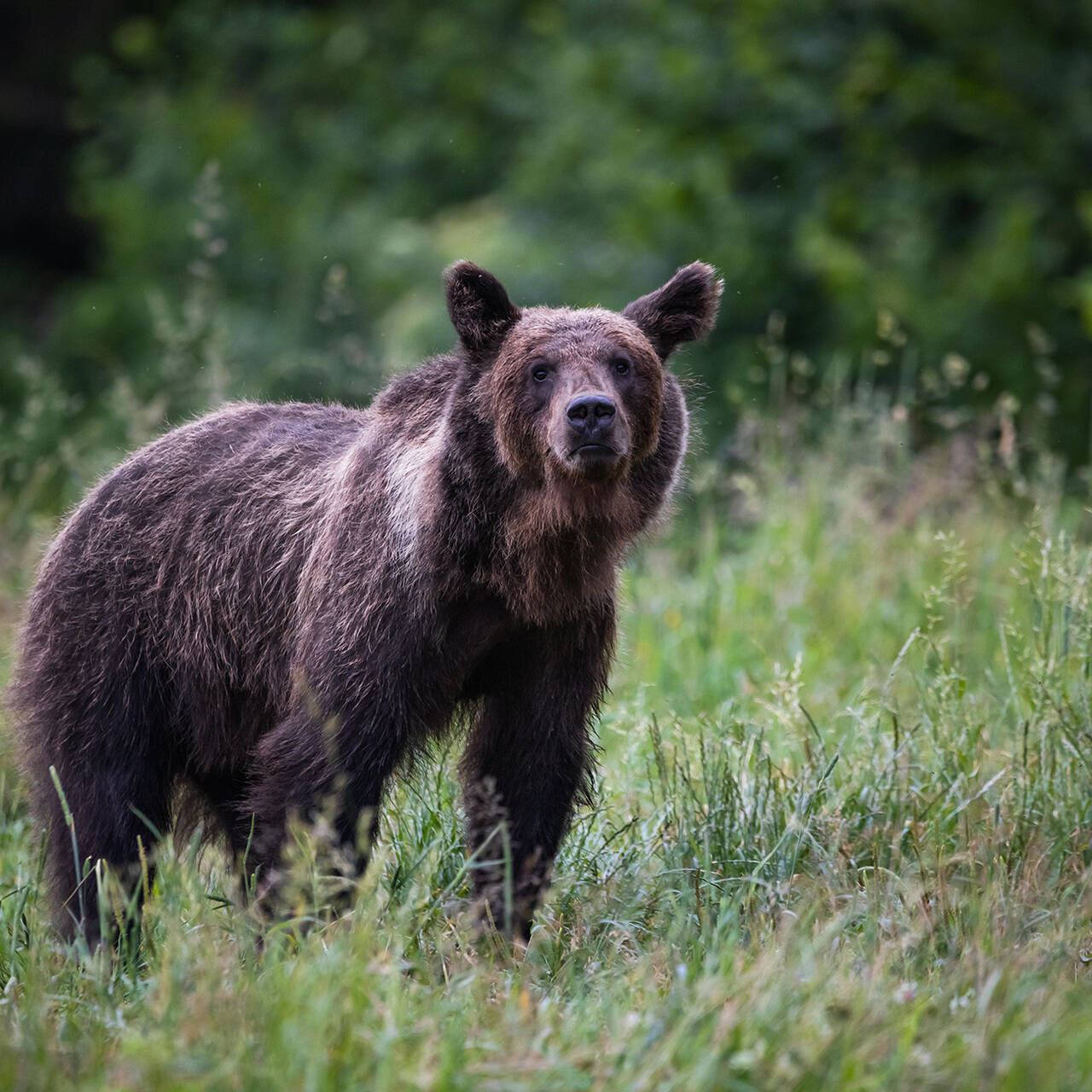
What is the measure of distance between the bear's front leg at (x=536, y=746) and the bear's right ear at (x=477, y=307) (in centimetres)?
84

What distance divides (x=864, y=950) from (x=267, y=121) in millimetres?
13305

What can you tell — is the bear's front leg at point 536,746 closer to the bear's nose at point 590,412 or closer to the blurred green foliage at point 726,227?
the bear's nose at point 590,412

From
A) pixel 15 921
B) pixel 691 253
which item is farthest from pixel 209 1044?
pixel 691 253

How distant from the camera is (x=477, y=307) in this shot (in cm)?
418

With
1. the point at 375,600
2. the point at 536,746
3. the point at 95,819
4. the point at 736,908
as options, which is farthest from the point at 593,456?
the point at 95,819

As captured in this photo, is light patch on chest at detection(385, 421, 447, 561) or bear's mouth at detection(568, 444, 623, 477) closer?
bear's mouth at detection(568, 444, 623, 477)

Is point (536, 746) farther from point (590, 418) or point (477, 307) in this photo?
point (477, 307)

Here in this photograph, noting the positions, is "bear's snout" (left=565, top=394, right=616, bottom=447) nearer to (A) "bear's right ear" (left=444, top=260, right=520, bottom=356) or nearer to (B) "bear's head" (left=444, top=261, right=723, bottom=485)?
(B) "bear's head" (left=444, top=261, right=723, bottom=485)

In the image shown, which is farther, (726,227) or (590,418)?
(726,227)

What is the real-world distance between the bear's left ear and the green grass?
3.79 ft

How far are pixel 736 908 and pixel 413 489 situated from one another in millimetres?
1422

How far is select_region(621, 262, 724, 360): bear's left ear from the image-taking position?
4.37 metres

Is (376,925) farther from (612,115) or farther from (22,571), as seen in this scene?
(612,115)

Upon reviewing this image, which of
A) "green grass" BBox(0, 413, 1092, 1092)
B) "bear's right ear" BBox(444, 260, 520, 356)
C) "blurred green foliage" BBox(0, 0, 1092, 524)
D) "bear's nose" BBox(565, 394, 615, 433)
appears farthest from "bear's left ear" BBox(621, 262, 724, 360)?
"blurred green foliage" BBox(0, 0, 1092, 524)
